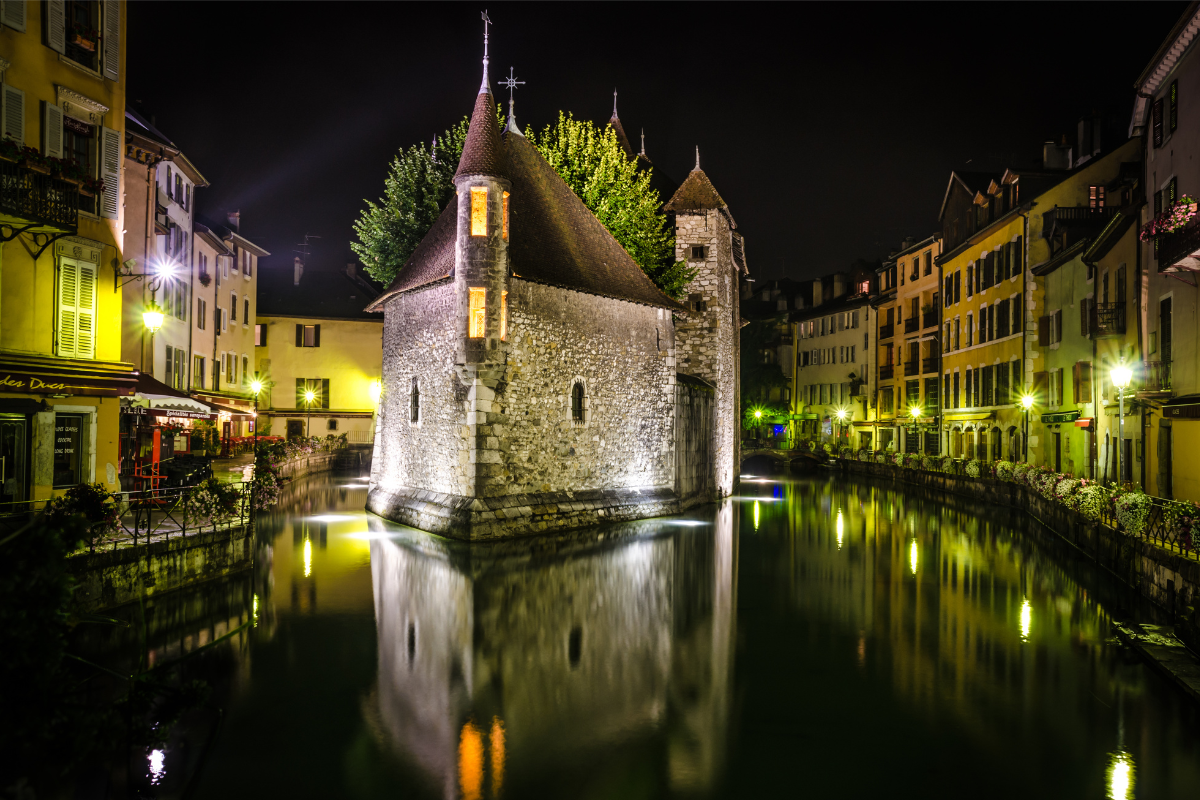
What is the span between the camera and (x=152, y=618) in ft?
40.4

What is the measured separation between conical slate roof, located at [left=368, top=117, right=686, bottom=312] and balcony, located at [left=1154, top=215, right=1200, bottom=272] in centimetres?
1323

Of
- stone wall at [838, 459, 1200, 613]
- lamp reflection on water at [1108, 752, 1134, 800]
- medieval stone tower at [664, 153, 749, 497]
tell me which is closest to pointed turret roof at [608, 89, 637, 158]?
medieval stone tower at [664, 153, 749, 497]

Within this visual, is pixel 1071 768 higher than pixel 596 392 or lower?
lower

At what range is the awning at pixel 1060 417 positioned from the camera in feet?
89.1

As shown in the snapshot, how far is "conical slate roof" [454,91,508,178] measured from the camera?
2088 centimetres

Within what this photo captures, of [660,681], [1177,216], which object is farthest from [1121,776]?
[1177,216]

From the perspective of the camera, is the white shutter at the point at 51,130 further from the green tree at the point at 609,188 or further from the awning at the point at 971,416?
the awning at the point at 971,416

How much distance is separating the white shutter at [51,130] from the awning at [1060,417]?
28.1 meters

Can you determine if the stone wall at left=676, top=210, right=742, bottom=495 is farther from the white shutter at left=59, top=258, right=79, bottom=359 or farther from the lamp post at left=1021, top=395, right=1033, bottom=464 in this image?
the white shutter at left=59, top=258, right=79, bottom=359

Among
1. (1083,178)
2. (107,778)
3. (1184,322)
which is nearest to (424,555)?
(107,778)

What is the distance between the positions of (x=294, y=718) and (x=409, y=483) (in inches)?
635

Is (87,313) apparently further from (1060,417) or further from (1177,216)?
(1060,417)

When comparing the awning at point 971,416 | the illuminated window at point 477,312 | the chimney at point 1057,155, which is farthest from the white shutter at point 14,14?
the chimney at point 1057,155

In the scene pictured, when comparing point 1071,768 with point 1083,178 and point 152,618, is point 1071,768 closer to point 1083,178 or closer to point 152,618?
point 152,618
